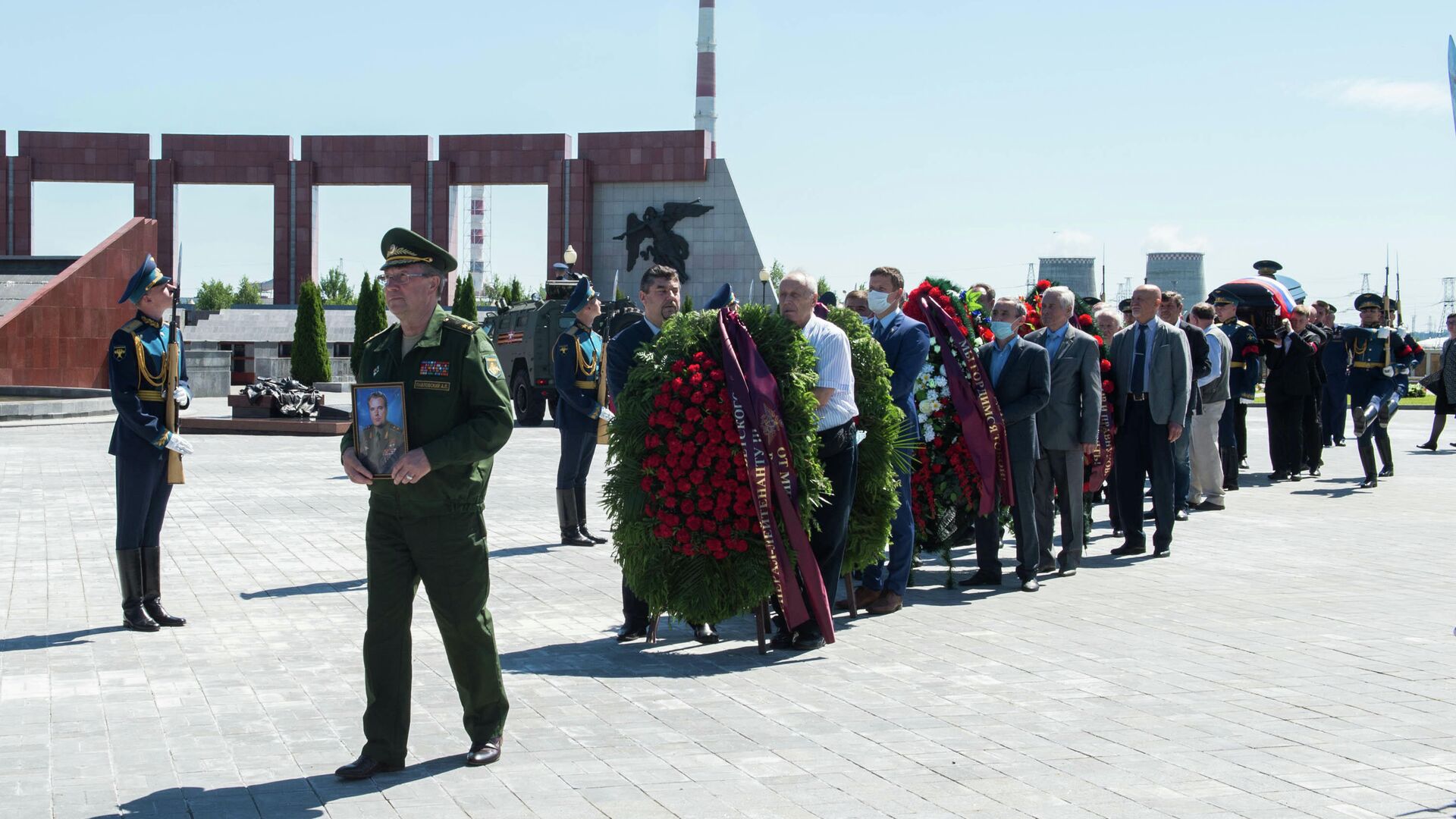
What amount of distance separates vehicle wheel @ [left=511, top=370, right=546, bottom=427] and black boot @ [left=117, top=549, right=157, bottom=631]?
18228 mm

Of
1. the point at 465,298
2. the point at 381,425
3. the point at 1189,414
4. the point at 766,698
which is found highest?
the point at 465,298

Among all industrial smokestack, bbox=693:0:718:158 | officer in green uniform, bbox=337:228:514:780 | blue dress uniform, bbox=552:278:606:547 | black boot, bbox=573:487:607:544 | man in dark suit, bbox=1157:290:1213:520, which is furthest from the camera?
industrial smokestack, bbox=693:0:718:158

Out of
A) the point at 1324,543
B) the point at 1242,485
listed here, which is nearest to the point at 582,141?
the point at 1242,485

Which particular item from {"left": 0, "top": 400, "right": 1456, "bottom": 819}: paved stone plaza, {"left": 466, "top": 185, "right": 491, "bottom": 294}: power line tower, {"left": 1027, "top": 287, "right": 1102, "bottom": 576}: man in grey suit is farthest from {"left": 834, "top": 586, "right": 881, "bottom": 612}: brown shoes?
{"left": 466, "top": 185, "right": 491, "bottom": 294}: power line tower

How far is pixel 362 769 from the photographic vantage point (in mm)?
4523

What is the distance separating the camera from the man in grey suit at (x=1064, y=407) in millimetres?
8945

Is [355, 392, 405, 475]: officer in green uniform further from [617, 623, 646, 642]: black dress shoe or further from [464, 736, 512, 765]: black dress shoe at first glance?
[617, 623, 646, 642]: black dress shoe

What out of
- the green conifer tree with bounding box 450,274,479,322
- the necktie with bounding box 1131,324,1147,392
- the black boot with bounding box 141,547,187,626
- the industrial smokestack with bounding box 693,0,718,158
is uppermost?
the industrial smokestack with bounding box 693,0,718,158

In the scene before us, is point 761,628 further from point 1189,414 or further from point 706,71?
point 706,71

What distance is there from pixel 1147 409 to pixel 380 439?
23.7 feet

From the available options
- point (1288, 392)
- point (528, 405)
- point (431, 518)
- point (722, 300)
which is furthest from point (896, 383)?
point (528, 405)

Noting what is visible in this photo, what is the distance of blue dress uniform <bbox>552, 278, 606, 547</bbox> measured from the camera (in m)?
10.1

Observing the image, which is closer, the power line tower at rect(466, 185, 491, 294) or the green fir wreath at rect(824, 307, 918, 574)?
the green fir wreath at rect(824, 307, 918, 574)

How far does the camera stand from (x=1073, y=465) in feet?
29.9
